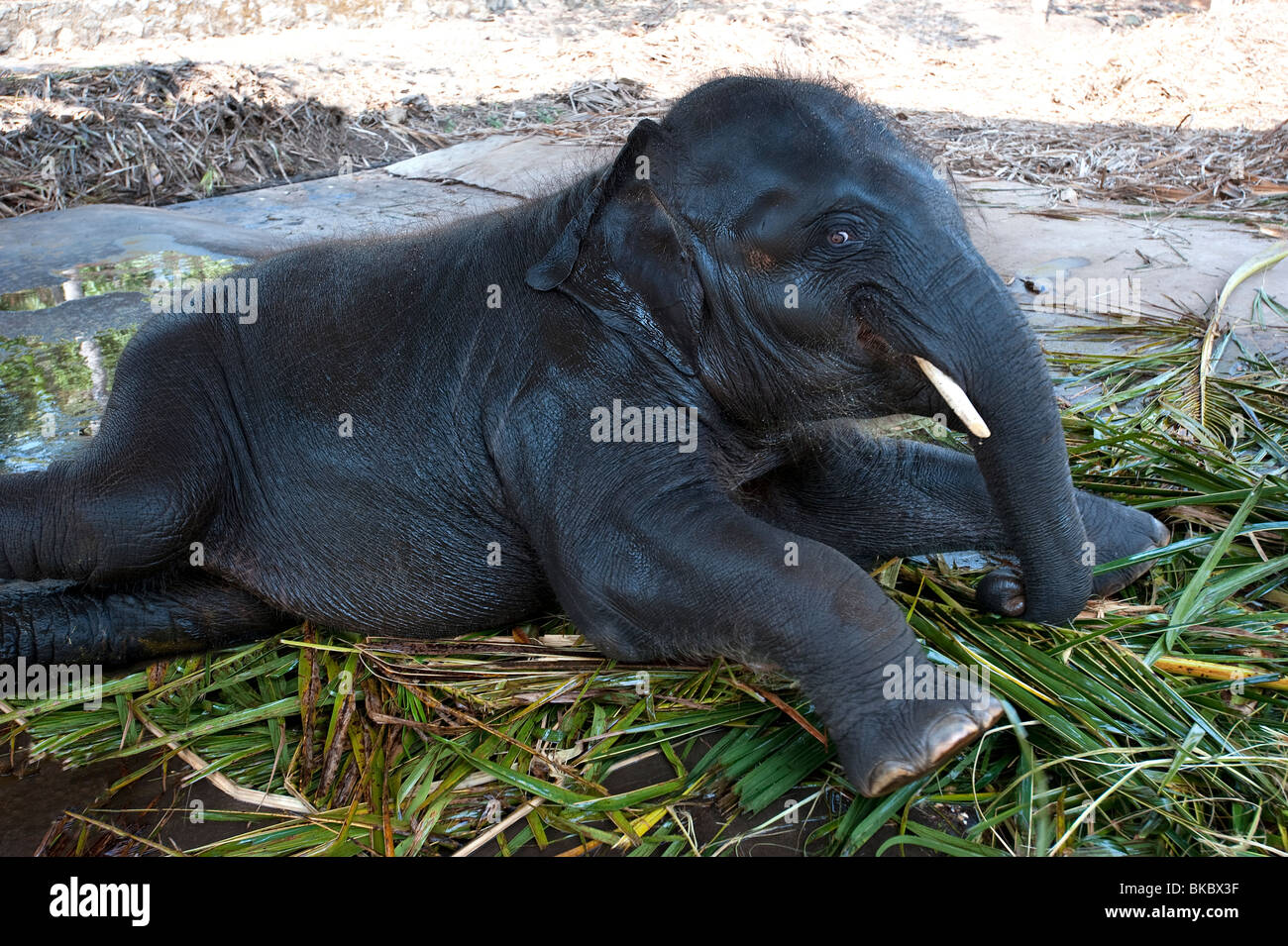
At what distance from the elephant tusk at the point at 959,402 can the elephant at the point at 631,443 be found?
1 cm

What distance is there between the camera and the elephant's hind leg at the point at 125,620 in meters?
3.95

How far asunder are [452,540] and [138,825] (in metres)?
1.18

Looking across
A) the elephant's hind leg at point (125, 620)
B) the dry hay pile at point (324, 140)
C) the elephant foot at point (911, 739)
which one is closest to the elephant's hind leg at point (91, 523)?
the elephant's hind leg at point (125, 620)

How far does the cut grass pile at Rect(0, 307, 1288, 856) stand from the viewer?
2814mm

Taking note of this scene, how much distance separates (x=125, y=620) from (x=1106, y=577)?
320cm

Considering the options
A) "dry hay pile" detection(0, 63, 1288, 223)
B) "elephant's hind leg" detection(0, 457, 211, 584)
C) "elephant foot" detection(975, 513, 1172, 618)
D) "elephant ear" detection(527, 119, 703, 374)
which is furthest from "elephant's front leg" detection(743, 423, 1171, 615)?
"dry hay pile" detection(0, 63, 1288, 223)

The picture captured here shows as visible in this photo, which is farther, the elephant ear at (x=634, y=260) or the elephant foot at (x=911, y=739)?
the elephant ear at (x=634, y=260)

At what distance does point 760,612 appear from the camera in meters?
2.91

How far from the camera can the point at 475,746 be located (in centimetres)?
325

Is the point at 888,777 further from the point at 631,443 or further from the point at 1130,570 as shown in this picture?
the point at 1130,570

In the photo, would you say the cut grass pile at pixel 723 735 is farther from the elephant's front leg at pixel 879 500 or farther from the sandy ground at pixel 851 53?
the sandy ground at pixel 851 53

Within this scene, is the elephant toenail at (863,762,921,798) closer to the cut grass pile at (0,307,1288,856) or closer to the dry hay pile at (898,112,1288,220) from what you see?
the cut grass pile at (0,307,1288,856)
